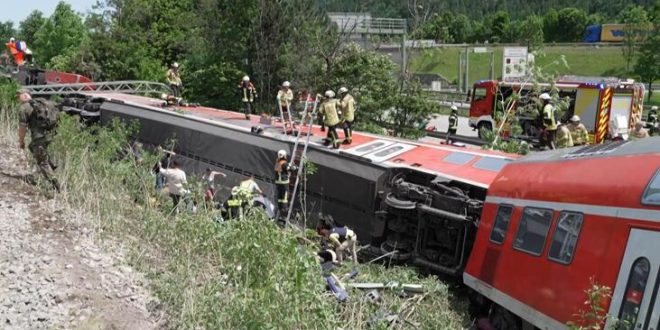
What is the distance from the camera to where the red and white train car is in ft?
16.0

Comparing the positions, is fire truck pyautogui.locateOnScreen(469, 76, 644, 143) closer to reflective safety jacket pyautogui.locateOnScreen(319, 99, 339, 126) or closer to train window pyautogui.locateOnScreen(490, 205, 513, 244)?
reflective safety jacket pyautogui.locateOnScreen(319, 99, 339, 126)

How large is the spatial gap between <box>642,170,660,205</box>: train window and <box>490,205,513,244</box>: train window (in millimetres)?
2126

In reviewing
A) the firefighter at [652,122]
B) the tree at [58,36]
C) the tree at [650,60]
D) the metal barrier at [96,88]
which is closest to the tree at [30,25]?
the tree at [58,36]

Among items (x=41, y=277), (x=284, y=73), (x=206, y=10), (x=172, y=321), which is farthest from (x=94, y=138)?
(x=206, y=10)

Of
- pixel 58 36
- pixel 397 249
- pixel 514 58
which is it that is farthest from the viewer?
pixel 58 36

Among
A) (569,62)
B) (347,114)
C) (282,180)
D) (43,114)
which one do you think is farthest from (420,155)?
(569,62)

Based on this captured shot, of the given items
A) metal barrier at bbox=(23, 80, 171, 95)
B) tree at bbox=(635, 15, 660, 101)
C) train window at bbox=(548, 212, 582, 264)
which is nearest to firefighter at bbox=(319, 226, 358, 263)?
train window at bbox=(548, 212, 582, 264)

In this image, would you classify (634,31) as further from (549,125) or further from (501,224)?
(501,224)

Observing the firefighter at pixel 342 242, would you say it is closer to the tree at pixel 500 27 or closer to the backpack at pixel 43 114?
the backpack at pixel 43 114

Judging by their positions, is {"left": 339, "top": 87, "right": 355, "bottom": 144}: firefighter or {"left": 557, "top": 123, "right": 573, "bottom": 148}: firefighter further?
{"left": 339, "top": 87, "right": 355, "bottom": 144}: firefighter

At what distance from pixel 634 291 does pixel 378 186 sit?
593 cm

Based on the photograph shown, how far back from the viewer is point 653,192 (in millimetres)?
4898

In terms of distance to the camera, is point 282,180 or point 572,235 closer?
point 572,235

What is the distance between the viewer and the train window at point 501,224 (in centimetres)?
705
